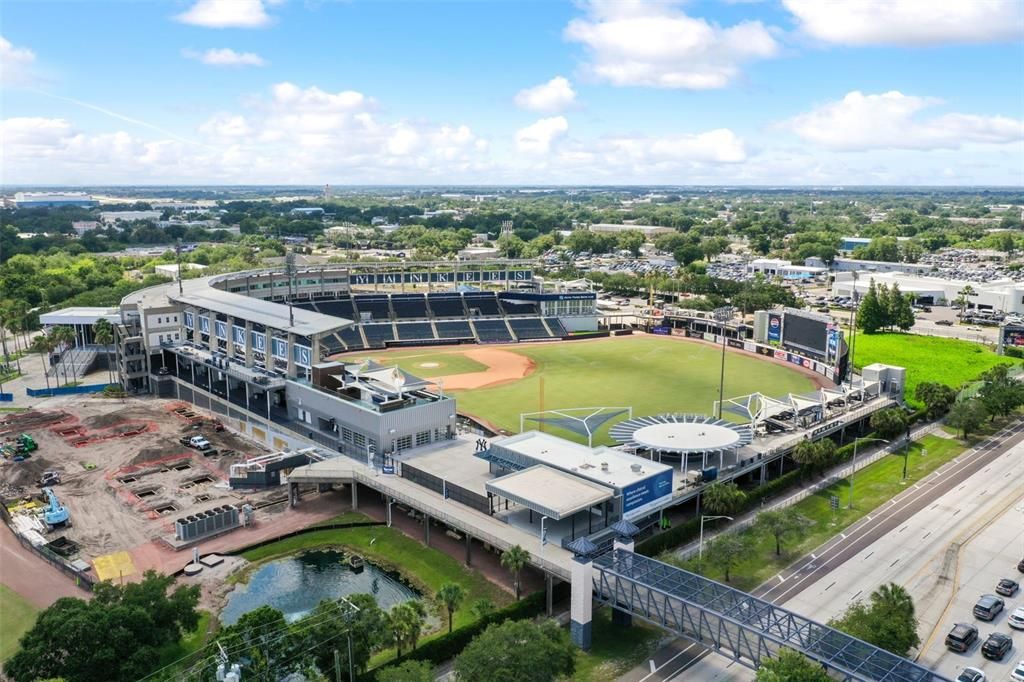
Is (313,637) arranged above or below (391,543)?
above

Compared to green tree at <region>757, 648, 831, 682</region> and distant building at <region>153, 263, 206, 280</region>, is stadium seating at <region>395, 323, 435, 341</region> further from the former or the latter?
green tree at <region>757, 648, 831, 682</region>

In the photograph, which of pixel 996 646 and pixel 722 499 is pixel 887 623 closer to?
pixel 996 646

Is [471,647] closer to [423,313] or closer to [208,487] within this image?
[208,487]

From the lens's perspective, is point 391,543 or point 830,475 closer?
point 391,543

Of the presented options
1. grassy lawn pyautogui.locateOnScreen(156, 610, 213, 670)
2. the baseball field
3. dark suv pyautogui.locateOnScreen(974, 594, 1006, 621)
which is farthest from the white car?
grassy lawn pyautogui.locateOnScreen(156, 610, 213, 670)

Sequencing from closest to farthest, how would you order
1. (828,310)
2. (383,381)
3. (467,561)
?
(467,561) → (383,381) → (828,310)

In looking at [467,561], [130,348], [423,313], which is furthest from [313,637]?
[423,313]

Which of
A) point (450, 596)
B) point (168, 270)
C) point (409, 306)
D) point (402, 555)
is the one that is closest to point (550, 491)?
point (402, 555)
